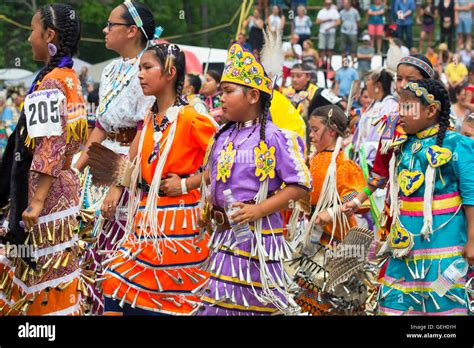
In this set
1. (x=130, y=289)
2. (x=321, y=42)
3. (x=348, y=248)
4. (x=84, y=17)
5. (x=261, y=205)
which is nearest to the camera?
(x=261, y=205)

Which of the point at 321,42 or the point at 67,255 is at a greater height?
the point at 67,255

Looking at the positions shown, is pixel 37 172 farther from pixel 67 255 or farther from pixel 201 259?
pixel 201 259

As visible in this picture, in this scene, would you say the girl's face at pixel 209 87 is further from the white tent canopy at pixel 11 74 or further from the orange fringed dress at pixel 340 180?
the white tent canopy at pixel 11 74

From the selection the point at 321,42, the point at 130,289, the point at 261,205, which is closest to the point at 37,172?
the point at 130,289

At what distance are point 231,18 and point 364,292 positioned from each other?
1010 centimetres

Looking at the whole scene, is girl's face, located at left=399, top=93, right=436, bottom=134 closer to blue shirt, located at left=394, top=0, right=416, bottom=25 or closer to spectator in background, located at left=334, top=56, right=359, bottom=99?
spectator in background, located at left=334, top=56, right=359, bottom=99

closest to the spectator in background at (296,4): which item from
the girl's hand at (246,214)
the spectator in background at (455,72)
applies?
the spectator in background at (455,72)

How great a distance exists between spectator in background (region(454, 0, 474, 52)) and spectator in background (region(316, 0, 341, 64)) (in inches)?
88.0

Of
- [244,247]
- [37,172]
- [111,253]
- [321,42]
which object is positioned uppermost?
[37,172]

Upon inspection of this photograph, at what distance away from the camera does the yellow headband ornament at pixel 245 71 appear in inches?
188

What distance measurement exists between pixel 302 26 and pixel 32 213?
12937 mm

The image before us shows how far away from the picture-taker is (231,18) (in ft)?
50.8

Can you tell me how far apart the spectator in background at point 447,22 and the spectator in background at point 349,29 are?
166 centimetres

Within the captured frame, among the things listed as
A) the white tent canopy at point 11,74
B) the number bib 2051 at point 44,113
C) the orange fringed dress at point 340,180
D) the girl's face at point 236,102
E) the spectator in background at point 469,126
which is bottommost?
the white tent canopy at point 11,74
